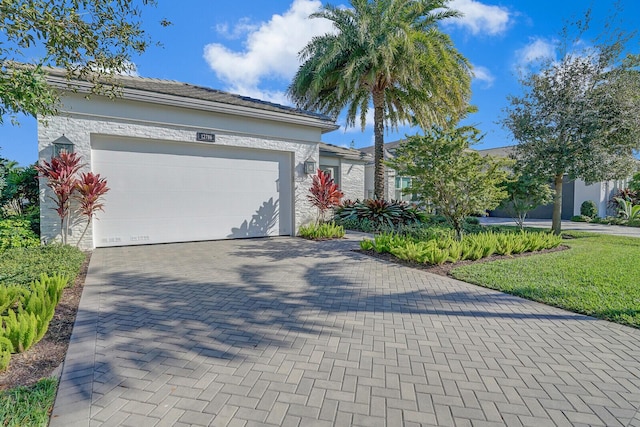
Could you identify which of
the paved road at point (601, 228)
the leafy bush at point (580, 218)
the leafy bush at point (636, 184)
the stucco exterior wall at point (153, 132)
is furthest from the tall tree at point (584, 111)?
the leafy bush at point (636, 184)

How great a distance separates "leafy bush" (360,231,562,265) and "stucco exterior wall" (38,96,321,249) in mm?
4040

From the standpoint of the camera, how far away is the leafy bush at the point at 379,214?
1161cm

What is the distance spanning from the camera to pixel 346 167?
15.6 meters

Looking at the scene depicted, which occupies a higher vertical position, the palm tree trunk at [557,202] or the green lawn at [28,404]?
the palm tree trunk at [557,202]

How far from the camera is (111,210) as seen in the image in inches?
313

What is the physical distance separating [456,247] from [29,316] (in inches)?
277

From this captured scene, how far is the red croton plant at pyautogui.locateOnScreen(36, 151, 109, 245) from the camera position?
683cm

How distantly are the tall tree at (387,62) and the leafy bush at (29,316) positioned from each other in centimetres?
962

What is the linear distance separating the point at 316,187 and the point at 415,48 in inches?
238

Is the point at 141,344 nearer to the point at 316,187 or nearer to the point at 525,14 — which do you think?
the point at 316,187

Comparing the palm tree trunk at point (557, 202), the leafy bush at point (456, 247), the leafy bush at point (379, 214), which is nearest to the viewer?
the leafy bush at point (456, 247)

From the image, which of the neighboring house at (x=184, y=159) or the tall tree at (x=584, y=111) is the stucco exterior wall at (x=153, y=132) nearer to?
the neighboring house at (x=184, y=159)

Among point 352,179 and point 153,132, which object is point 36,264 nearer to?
point 153,132

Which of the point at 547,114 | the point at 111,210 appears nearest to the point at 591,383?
the point at 111,210
